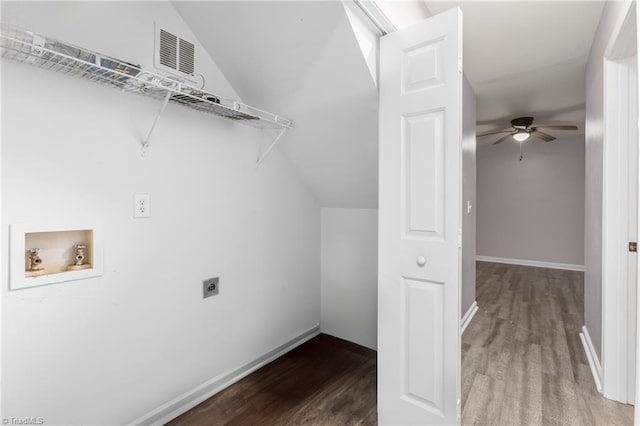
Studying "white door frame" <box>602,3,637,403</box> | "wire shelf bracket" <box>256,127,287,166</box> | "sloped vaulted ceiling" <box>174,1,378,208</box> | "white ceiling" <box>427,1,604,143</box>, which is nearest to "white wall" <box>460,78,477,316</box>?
"white ceiling" <box>427,1,604,143</box>

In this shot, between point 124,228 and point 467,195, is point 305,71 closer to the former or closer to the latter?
point 124,228

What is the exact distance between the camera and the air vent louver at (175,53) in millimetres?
1562

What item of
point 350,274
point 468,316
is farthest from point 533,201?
point 350,274

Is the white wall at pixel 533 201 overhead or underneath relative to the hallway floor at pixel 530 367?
overhead

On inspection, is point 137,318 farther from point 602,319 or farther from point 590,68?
point 590,68

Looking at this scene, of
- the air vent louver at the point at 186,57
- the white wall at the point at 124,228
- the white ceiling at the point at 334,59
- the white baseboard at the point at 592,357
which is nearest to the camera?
the white wall at the point at 124,228

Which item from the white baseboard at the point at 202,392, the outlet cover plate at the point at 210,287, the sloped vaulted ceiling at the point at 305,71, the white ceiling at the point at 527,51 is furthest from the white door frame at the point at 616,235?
the outlet cover plate at the point at 210,287

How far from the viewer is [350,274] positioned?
2572 millimetres

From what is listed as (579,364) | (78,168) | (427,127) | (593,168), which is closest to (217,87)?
(78,168)

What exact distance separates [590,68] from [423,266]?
2.41 meters

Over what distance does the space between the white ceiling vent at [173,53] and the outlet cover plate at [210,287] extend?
46.4 inches

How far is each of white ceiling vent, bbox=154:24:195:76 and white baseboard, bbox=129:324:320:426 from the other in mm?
1777

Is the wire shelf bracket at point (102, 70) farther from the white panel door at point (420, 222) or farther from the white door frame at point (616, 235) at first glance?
the white door frame at point (616, 235)

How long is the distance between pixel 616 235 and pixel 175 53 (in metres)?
2.73
